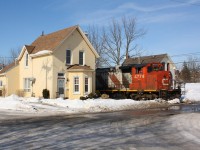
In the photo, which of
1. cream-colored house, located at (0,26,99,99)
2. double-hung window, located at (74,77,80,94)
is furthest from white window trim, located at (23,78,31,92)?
double-hung window, located at (74,77,80,94)

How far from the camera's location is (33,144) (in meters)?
10.3

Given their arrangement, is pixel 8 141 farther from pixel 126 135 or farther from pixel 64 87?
pixel 64 87

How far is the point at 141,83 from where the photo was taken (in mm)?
33156

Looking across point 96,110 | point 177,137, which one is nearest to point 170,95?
point 96,110

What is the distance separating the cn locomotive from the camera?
32094 millimetres

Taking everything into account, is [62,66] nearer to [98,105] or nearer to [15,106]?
[98,105]

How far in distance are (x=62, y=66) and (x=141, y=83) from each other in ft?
28.4

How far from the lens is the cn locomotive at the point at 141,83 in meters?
32.1

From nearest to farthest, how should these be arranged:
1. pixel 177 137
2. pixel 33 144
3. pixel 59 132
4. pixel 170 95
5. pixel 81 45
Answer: pixel 33 144 → pixel 177 137 → pixel 59 132 → pixel 170 95 → pixel 81 45

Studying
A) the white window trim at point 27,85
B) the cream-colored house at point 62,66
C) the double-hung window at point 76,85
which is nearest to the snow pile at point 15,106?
the cream-colored house at point 62,66

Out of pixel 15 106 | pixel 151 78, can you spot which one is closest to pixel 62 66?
pixel 151 78

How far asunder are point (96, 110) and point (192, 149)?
1527 centimetres

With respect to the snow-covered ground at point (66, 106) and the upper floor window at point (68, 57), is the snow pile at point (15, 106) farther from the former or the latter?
the upper floor window at point (68, 57)

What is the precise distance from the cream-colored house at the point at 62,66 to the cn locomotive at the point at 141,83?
2571mm
